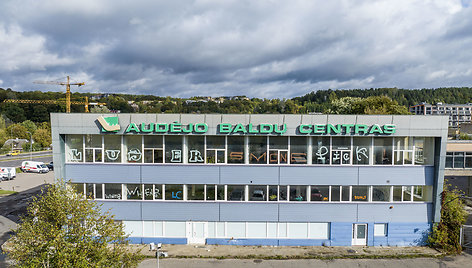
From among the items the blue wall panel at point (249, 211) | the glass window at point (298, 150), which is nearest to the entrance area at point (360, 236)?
the blue wall panel at point (249, 211)

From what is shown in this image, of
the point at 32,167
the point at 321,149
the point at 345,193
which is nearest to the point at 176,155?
the point at 321,149

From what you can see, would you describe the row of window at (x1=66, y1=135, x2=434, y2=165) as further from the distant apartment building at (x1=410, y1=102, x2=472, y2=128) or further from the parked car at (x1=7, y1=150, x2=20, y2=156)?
the distant apartment building at (x1=410, y1=102, x2=472, y2=128)

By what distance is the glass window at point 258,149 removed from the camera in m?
21.0

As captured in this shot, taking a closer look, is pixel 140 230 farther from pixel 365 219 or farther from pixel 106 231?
pixel 365 219

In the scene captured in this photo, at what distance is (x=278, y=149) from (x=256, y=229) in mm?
6355

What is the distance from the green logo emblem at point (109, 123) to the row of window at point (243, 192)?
4.28 metres

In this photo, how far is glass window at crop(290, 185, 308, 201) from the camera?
21234 millimetres

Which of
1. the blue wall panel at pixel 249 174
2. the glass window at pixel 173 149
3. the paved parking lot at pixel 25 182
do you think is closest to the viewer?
the blue wall panel at pixel 249 174

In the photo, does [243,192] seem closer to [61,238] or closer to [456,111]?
[61,238]

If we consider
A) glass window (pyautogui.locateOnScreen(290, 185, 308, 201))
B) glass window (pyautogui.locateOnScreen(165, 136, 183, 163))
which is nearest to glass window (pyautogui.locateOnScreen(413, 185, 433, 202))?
glass window (pyautogui.locateOnScreen(290, 185, 308, 201))

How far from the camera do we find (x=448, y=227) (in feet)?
71.3

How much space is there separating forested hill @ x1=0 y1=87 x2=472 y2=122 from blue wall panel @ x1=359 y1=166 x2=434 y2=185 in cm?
2414

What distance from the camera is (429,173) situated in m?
21.3

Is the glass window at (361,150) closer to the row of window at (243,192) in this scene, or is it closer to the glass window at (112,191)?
the row of window at (243,192)
